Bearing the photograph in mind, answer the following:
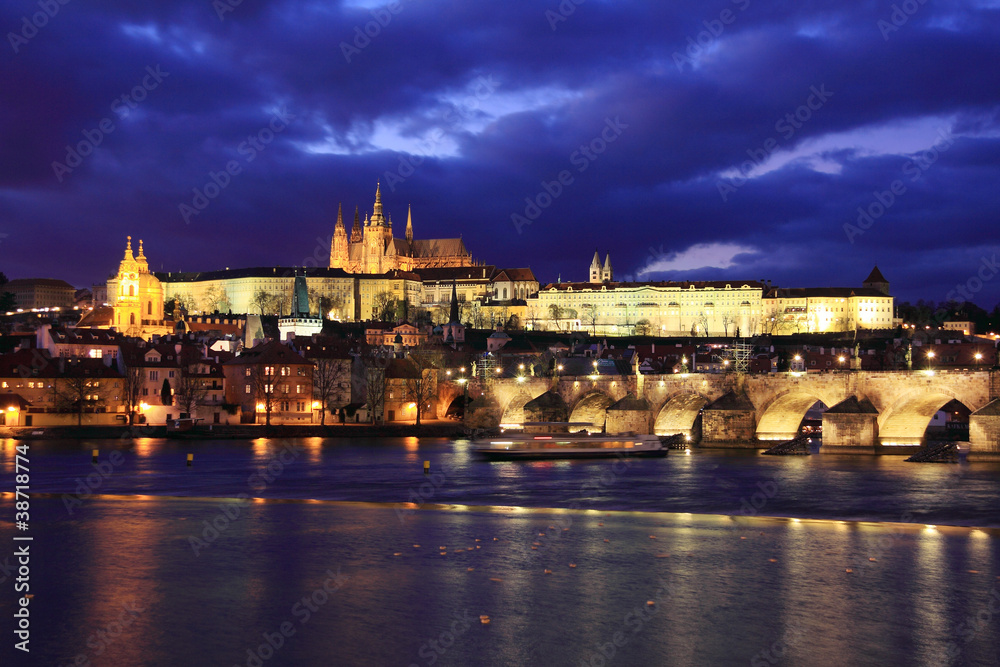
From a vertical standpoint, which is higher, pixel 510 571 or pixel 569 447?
pixel 569 447

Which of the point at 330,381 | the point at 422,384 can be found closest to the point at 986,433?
the point at 422,384

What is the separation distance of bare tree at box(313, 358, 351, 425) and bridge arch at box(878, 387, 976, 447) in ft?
111

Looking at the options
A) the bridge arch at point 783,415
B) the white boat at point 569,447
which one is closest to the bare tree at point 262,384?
the white boat at point 569,447

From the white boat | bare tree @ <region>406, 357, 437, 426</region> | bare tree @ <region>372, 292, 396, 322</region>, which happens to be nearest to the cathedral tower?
bare tree @ <region>372, 292, 396, 322</region>

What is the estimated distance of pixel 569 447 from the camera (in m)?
47.7

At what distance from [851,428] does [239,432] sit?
32747mm

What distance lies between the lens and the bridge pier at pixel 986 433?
1512 inches

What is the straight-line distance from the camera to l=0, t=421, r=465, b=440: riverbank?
54.8 m

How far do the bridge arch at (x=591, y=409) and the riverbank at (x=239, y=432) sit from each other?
7.02 meters

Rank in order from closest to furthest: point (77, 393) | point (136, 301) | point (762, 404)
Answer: point (762, 404)
point (77, 393)
point (136, 301)

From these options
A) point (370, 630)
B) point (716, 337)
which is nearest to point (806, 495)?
point (370, 630)
